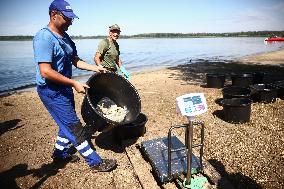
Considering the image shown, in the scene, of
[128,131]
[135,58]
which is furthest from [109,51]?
[135,58]

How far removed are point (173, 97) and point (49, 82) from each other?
6.21m

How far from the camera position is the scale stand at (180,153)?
107 inches

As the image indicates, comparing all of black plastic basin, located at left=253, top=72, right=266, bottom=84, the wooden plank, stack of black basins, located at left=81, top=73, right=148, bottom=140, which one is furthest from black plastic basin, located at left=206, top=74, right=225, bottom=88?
stack of black basins, located at left=81, top=73, right=148, bottom=140

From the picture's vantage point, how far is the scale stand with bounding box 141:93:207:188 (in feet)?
8.93

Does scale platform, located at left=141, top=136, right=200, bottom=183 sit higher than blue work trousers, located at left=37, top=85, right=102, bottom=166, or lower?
lower

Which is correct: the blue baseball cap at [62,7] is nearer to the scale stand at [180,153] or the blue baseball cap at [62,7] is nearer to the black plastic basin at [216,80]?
the scale stand at [180,153]

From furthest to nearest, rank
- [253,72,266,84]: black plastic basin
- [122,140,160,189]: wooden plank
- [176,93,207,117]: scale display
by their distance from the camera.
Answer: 1. [253,72,266,84]: black plastic basin
2. [122,140,160,189]: wooden plank
3. [176,93,207,117]: scale display

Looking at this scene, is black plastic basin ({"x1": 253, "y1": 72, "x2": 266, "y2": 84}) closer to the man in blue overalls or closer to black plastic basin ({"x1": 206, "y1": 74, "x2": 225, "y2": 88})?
black plastic basin ({"x1": 206, "y1": 74, "x2": 225, "y2": 88})

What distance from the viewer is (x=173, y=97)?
9141mm

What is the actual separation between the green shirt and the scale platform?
2.11 meters

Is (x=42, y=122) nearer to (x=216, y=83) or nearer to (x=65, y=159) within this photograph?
(x=65, y=159)

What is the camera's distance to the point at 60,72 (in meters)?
3.54

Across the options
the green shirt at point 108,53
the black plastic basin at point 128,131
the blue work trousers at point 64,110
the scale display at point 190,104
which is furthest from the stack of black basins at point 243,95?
the blue work trousers at point 64,110

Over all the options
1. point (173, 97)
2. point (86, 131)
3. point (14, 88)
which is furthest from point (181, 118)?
point (14, 88)
